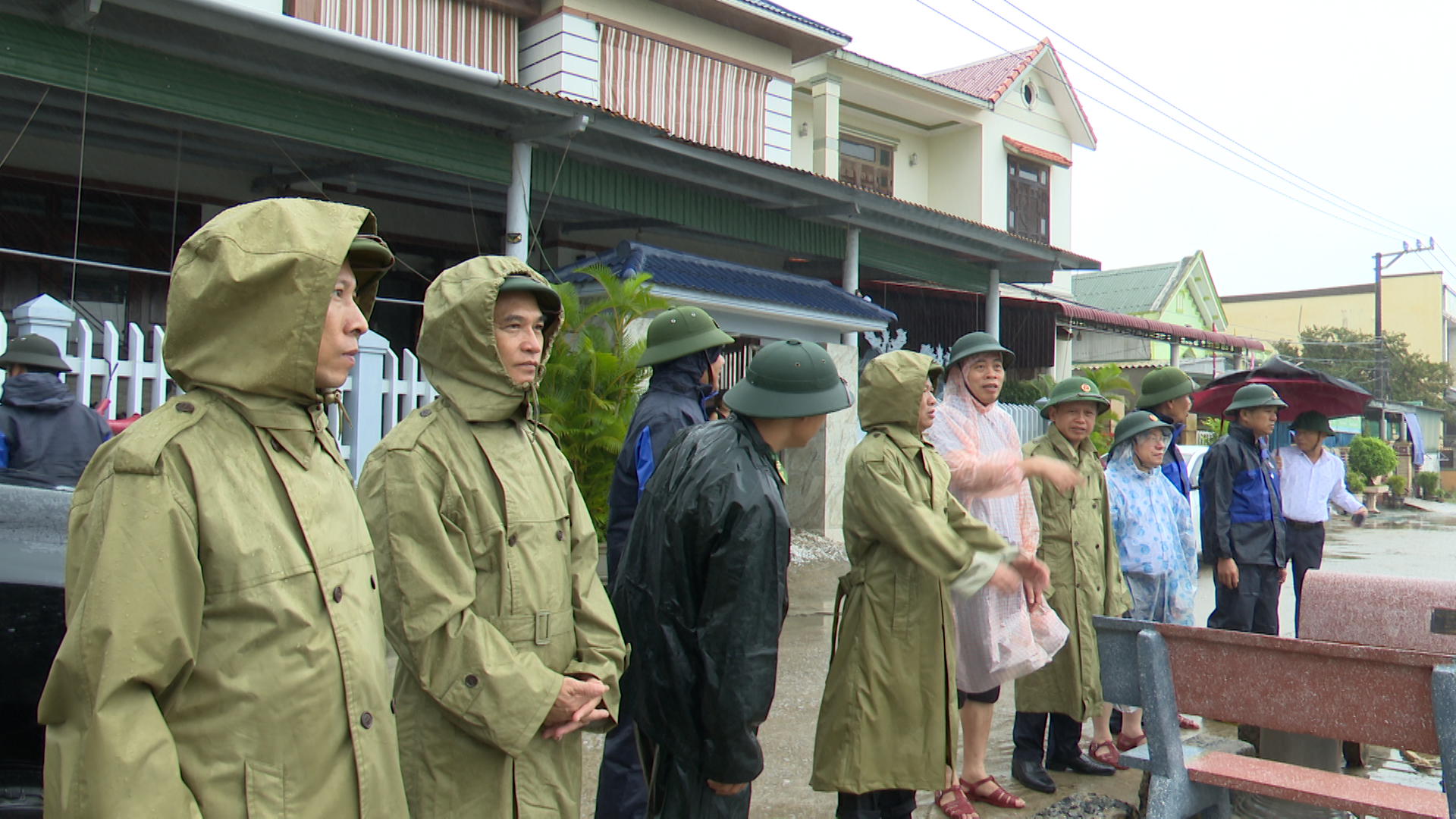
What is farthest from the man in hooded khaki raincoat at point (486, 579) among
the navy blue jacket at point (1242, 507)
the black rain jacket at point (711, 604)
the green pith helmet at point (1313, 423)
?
the green pith helmet at point (1313, 423)

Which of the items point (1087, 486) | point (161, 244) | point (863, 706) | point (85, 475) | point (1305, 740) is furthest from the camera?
point (161, 244)

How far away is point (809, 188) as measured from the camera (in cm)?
1045

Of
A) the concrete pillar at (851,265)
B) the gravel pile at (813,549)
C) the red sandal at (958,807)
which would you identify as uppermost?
the concrete pillar at (851,265)

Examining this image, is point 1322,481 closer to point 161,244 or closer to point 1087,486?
point 1087,486

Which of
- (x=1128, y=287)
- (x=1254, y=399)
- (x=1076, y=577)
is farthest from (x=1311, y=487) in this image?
(x=1128, y=287)

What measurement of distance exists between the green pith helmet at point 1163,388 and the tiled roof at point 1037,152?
48.1 feet

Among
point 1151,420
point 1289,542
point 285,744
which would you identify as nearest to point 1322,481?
point 1289,542

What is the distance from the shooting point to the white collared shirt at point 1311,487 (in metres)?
6.69

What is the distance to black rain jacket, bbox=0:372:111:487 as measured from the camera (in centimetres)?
488

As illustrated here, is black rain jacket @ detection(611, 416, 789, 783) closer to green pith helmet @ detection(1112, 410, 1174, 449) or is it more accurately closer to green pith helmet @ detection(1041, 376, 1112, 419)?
green pith helmet @ detection(1041, 376, 1112, 419)

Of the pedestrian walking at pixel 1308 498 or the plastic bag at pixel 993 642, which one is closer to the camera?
the plastic bag at pixel 993 642

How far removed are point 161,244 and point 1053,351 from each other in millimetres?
13417

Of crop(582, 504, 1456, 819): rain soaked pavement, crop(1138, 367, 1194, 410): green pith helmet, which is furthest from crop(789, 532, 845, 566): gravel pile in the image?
crop(1138, 367, 1194, 410): green pith helmet

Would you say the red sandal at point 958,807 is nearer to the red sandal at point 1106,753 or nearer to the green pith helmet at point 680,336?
the red sandal at point 1106,753
